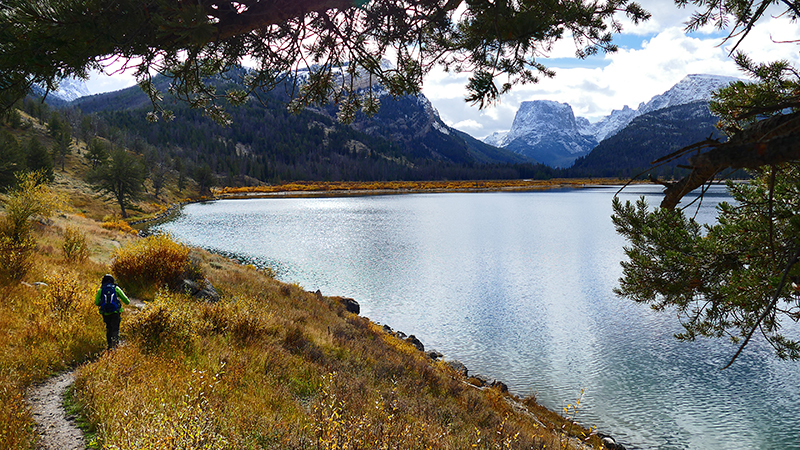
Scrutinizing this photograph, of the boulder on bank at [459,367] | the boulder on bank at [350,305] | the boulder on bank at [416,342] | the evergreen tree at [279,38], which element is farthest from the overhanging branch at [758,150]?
the boulder on bank at [350,305]

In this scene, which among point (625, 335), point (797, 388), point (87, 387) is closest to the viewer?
point (87, 387)

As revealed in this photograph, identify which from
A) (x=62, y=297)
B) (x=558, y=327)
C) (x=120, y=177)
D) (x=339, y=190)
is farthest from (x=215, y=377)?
(x=339, y=190)

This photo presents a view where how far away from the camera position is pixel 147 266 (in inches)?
477

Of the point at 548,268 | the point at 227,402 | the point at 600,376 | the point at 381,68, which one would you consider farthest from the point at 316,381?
the point at 548,268

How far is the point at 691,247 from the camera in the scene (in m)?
7.06

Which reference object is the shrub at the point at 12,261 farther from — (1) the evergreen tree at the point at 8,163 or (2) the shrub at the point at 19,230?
(1) the evergreen tree at the point at 8,163

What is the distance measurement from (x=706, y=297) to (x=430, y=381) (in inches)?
247

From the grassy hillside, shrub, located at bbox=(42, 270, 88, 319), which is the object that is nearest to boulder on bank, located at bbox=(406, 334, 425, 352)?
the grassy hillside

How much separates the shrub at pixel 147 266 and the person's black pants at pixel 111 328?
5.11 m

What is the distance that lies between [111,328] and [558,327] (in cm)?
1830

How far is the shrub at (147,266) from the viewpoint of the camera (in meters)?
12.0

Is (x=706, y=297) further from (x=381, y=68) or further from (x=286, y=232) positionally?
(x=286, y=232)

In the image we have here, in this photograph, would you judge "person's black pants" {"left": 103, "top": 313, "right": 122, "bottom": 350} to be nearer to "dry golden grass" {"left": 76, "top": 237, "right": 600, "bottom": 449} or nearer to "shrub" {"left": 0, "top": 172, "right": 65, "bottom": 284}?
"dry golden grass" {"left": 76, "top": 237, "right": 600, "bottom": 449}

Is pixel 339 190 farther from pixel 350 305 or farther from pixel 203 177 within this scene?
pixel 350 305
